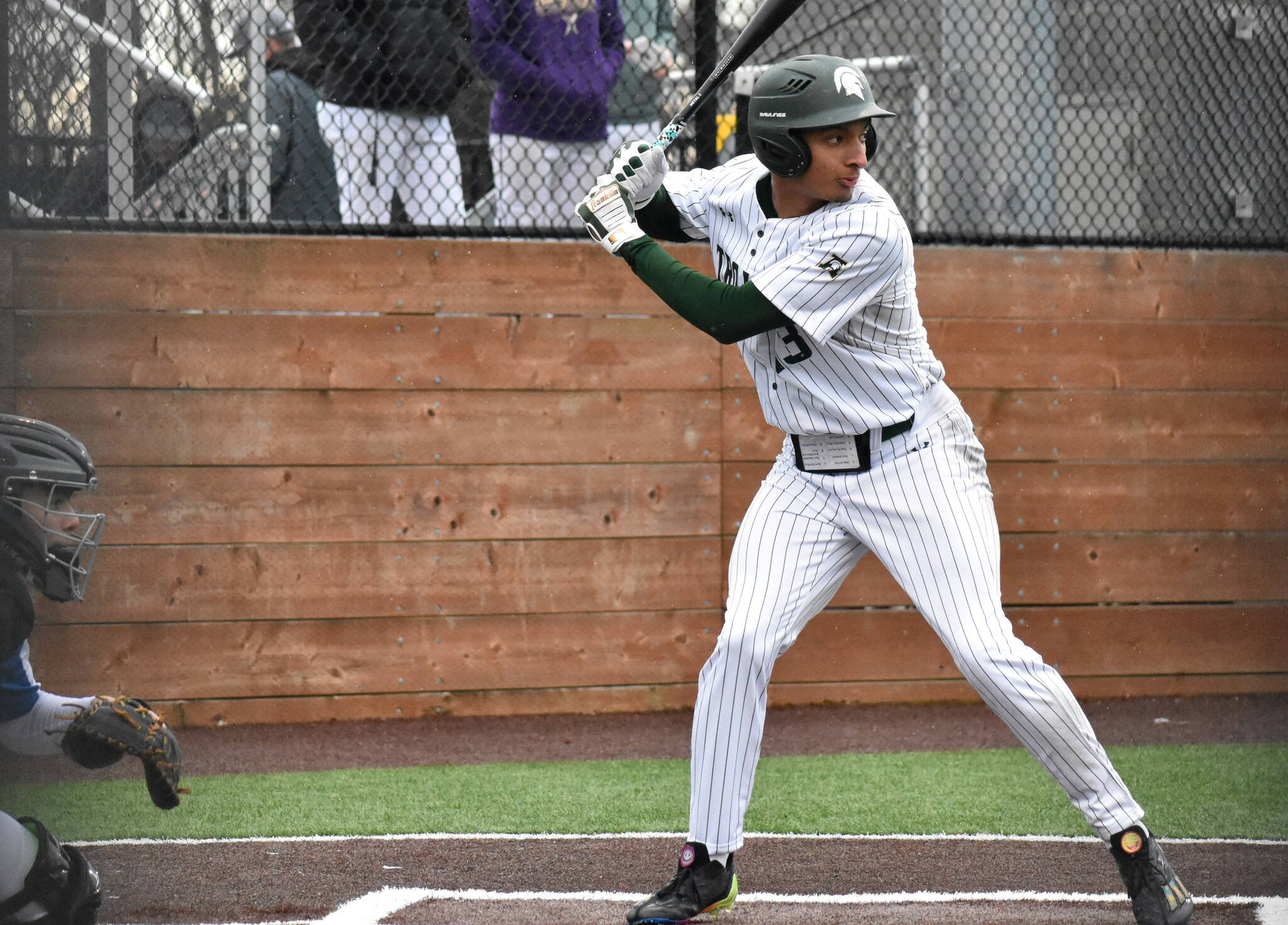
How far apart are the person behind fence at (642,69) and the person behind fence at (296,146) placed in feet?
3.65

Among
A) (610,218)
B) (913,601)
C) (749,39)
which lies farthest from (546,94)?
(913,601)

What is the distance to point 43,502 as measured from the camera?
6.72 feet

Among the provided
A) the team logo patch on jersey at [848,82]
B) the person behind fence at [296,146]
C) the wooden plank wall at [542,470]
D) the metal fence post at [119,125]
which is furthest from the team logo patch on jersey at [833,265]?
the metal fence post at [119,125]

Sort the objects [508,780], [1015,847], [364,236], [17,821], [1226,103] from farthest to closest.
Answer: [1226,103]
[364,236]
[508,780]
[1015,847]
[17,821]

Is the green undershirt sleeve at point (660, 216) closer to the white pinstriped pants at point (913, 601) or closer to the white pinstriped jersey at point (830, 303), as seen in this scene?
the white pinstriped jersey at point (830, 303)

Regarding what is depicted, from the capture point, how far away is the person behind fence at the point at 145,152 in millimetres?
4750

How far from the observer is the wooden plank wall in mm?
4785

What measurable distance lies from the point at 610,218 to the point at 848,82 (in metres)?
0.56

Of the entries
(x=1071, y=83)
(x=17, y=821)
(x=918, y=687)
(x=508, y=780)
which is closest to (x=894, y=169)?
(x=1071, y=83)

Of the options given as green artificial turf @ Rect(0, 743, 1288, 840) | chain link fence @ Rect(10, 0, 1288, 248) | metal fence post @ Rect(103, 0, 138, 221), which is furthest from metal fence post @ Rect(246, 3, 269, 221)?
green artificial turf @ Rect(0, 743, 1288, 840)

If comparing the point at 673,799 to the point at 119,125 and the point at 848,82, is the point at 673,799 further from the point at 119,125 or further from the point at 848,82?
the point at 119,125

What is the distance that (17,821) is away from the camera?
2088mm

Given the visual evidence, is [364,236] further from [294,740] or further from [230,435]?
[294,740]

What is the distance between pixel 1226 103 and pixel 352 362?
3677 mm
